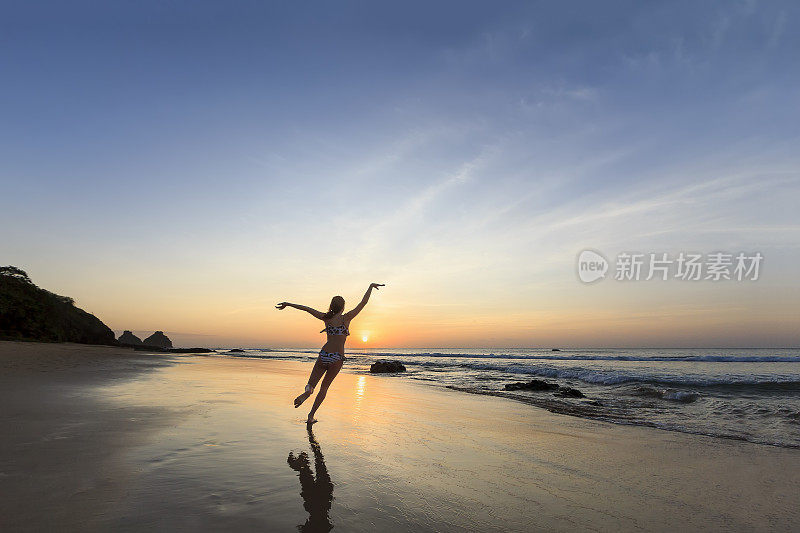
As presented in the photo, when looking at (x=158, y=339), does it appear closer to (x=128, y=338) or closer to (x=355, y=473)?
(x=128, y=338)

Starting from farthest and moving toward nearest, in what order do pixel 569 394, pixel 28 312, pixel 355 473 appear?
pixel 28 312, pixel 569 394, pixel 355 473

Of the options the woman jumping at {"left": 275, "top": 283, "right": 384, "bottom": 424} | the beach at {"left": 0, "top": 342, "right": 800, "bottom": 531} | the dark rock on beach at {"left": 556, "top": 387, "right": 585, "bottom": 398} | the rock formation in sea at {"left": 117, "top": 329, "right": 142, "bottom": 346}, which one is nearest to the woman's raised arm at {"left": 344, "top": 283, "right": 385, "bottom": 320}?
the woman jumping at {"left": 275, "top": 283, "right": 384, "bottom": 424}

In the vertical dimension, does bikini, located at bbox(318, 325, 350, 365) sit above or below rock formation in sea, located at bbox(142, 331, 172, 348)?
above

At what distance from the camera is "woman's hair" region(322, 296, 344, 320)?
854cm

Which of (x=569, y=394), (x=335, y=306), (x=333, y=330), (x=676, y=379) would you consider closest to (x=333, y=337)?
(x=333, y=330)

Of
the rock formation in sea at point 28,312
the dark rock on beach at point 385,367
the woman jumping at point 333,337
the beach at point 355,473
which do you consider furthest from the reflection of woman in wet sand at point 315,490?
the rock formation in sea at point 28,312

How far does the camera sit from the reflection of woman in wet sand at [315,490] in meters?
3.53

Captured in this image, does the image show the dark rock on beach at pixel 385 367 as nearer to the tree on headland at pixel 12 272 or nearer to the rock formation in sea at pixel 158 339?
the tree on headland at pixel 12 272

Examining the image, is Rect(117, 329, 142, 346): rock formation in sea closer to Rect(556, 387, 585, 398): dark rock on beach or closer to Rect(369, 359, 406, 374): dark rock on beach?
Rect(369, 359, 406, 374): dark rock on beach

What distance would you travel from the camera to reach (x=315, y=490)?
4.34 metres

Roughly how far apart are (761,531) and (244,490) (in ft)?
16.5

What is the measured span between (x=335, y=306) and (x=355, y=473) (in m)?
3.96

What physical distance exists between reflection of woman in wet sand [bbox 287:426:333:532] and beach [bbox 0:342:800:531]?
22 millimetres

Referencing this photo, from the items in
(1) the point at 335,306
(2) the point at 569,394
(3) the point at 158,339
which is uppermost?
(1) the point at 335,306
